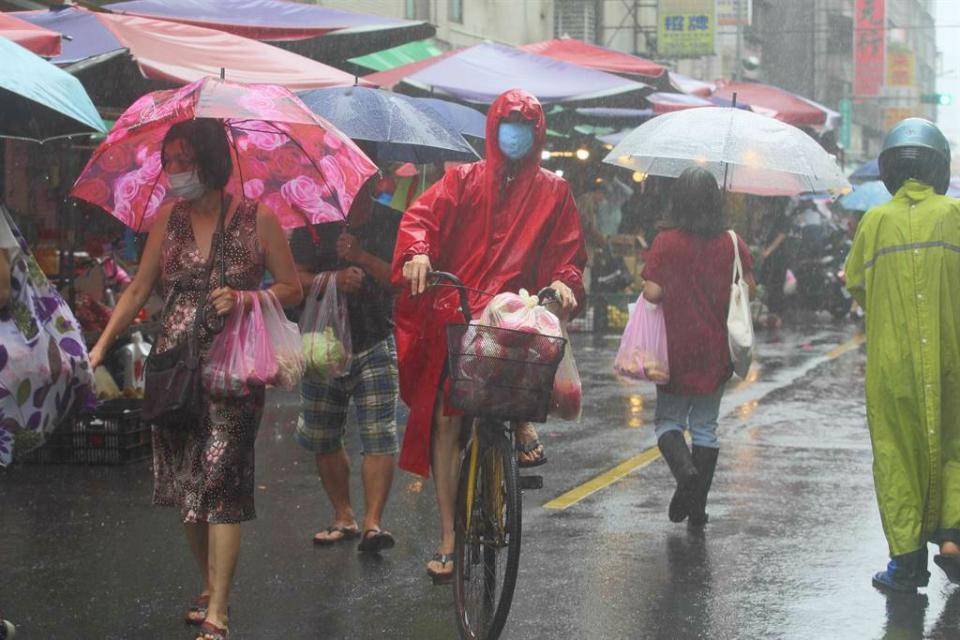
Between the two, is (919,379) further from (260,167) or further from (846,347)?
(846,347)

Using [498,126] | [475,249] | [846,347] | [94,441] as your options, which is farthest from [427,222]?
[846,347]

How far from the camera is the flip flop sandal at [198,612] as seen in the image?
569 cm

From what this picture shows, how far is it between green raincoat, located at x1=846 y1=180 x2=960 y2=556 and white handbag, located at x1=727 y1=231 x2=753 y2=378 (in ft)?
3.92

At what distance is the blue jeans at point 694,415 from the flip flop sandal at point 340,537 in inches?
63.7

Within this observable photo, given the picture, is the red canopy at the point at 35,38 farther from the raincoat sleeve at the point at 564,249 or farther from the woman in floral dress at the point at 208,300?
the raincoat sleeve at the point at 564,249

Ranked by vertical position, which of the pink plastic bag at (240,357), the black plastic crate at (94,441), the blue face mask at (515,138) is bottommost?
the black plastic crate at (94,441)

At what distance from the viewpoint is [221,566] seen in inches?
211

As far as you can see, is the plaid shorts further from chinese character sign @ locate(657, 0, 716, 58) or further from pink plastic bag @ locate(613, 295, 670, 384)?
chinese character sign @ locate(657, 0, 716, 58)

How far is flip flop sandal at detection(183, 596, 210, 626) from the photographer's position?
18.7 feet

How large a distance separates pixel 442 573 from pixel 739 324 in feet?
7.35

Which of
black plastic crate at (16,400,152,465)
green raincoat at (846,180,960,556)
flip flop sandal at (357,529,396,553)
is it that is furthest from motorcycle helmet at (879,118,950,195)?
black plastic crate at (16,400,152,465)

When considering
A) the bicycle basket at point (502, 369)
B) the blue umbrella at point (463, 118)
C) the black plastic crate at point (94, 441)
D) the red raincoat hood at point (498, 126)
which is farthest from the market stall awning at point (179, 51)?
the bicycle basket at point (502, 369)

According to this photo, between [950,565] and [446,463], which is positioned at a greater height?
[446,463]

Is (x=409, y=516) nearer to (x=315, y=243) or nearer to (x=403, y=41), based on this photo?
(x=315, y=243)
